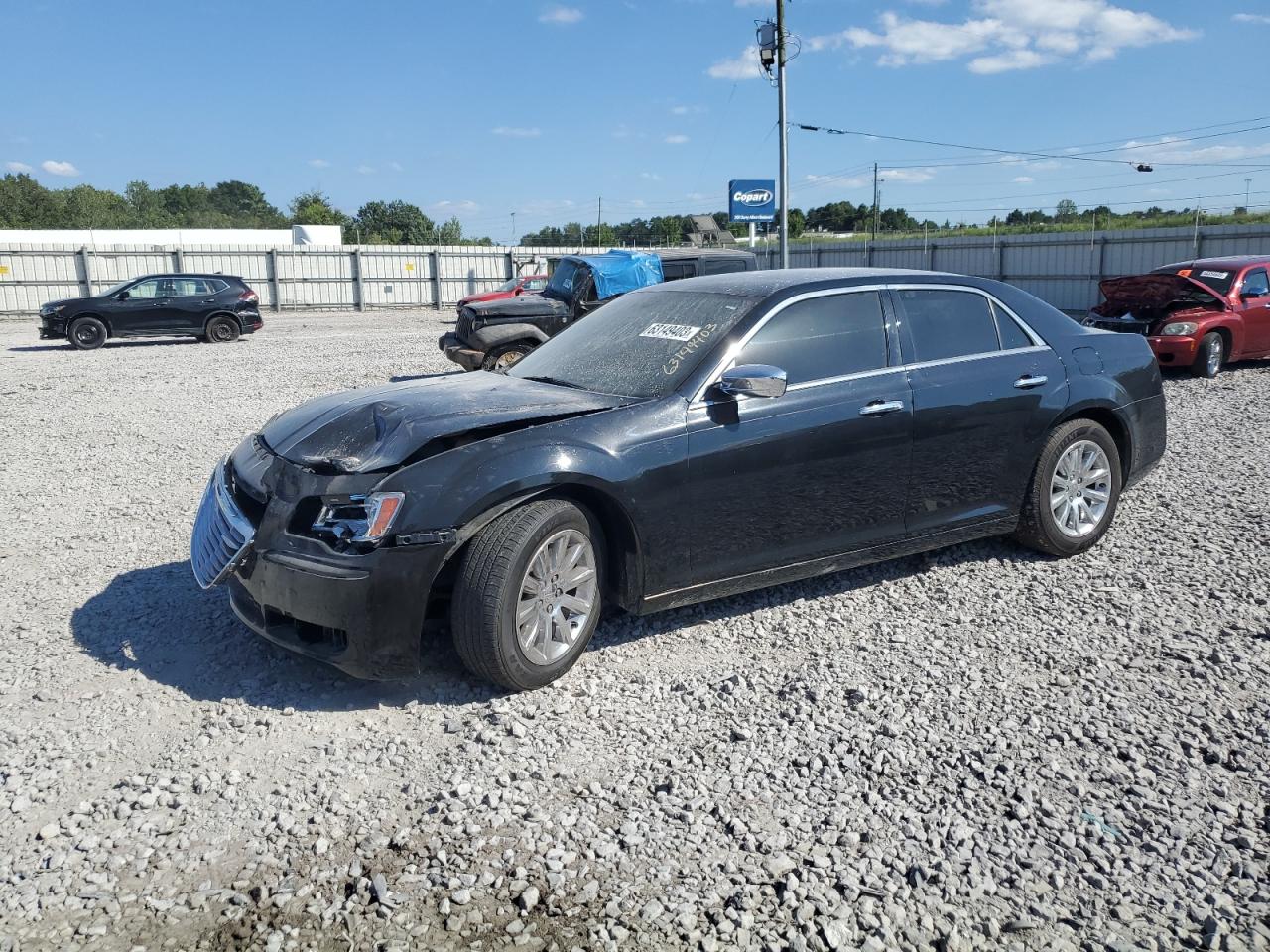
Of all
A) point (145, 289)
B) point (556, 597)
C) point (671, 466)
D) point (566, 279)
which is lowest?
point (556, 597)

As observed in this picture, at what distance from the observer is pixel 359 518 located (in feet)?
12.6

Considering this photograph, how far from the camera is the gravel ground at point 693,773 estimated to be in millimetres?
2729

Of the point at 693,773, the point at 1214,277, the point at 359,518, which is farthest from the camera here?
the point at 1214,277

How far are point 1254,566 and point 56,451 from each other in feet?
30.7

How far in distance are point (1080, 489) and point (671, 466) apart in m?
2.78

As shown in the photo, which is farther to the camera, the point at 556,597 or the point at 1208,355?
the point at 1208,355

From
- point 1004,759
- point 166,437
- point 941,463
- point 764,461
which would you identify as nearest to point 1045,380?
point 941,463

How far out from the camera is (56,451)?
9.14 metres

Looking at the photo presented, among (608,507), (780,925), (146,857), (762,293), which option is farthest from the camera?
(762,293)

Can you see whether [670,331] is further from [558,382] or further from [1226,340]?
[1226,340]

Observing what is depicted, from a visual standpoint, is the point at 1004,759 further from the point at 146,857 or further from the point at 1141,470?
the point at 1141,470

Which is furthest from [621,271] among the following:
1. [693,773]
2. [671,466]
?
[693,773]

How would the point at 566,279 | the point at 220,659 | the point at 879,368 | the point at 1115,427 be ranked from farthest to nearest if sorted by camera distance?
the point at 566,279, the point at 1115,427, the point at 879,368, the point at 220,659

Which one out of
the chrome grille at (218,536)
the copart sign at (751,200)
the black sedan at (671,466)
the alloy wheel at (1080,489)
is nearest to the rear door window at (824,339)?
the black sedan at (671,466)
